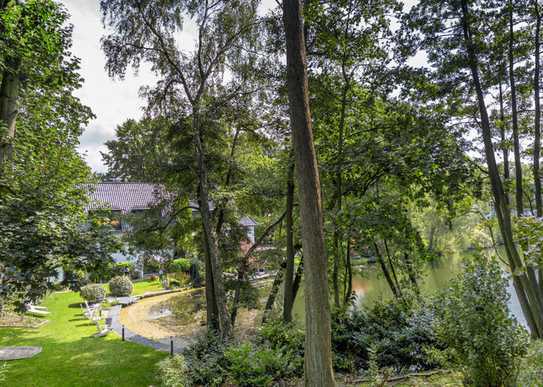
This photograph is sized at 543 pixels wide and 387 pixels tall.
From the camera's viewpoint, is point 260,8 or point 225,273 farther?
point 225,273

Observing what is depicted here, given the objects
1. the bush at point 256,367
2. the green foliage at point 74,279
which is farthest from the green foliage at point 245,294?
the green foliage at point 74,279

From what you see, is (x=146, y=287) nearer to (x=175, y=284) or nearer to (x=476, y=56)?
(x=175, y=284)

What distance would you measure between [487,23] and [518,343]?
607cm

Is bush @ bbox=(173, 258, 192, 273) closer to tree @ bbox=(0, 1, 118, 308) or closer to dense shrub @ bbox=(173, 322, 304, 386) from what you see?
tree @ bbox=(0, 1, 118, 308)

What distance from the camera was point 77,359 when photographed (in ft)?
28.0

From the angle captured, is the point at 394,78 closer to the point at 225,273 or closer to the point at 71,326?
the point at 225,273

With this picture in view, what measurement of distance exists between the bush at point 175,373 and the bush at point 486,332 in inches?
152

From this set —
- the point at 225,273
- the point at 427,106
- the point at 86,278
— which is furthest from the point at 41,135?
the point at 427,106

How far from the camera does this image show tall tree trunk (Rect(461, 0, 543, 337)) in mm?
6051

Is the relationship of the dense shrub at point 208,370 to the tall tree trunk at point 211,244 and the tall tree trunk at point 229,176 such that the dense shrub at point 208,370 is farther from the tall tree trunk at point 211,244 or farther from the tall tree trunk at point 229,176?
the tall tree trunk at point 229,176

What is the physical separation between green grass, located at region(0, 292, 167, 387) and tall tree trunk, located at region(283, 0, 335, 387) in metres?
5.67

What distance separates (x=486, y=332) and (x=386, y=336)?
8.44 feet

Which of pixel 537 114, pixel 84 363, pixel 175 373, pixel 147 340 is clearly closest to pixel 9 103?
pixel 175 373

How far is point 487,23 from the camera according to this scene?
6.24 meters
